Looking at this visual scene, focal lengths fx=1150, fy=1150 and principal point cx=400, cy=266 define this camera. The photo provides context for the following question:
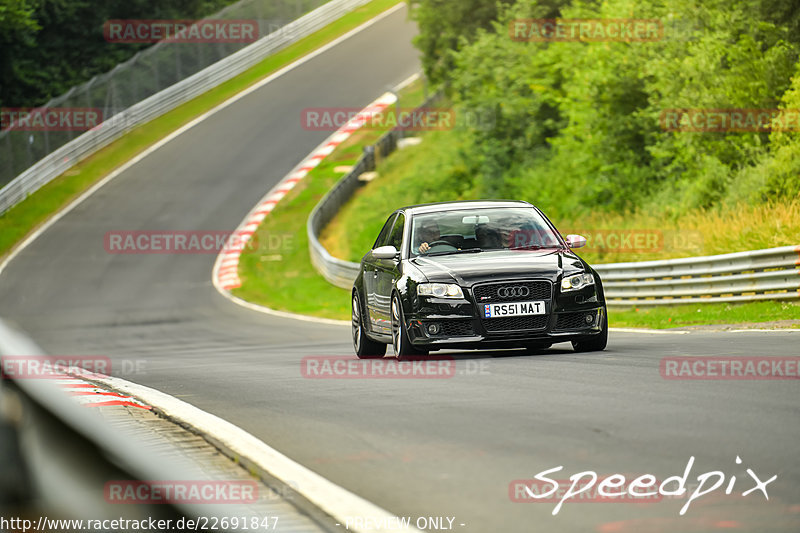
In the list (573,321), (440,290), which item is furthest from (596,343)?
(440,290)

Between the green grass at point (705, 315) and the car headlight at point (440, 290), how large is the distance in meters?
5.61

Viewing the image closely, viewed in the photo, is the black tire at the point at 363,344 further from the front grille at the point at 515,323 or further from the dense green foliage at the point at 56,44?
the dense green foliage at the point at 56,44

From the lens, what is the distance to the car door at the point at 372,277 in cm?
1305

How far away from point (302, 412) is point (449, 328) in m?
3.43

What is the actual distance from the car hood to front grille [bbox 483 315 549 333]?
395 mm

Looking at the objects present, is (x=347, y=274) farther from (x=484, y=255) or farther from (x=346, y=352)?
(x=484, y=255)

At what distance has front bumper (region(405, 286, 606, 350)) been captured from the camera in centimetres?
1128

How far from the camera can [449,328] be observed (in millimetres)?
11328

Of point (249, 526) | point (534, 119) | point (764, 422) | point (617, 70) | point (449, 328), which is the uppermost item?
point (249, 526)

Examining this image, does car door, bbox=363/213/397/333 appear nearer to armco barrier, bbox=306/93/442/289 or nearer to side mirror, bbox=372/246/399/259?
side mirror, bbox=372/246/399/259

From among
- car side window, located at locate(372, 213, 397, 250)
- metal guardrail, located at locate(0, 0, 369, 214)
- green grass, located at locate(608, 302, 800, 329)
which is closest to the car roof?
car side window, located at locate(372, 213, 397, 250)

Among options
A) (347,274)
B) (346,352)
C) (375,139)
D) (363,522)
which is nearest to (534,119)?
(347,274)

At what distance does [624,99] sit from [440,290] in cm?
2212

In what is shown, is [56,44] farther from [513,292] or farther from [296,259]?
[513,292]
